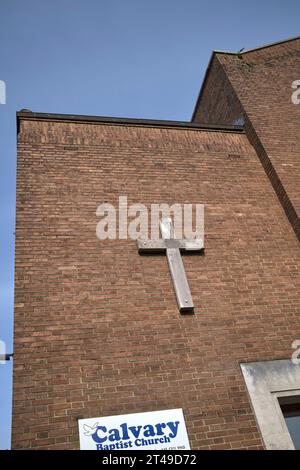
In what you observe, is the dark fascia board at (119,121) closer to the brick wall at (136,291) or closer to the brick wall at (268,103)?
the brick wall at (136,291)

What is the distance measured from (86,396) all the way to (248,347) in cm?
210

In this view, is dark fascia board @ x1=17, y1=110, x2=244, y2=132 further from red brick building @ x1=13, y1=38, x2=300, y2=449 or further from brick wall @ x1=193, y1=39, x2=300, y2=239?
brick wall @ x1=193, y1=39, x2=300, y2=239

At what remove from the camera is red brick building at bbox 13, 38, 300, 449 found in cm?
413

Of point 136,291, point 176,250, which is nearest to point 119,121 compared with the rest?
point 176,250

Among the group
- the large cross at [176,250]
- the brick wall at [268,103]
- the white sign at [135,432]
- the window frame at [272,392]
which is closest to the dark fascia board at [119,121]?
the brick wall at [268,103]

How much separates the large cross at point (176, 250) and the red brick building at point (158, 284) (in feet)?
0.38

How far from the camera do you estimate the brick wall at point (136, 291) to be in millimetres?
4105

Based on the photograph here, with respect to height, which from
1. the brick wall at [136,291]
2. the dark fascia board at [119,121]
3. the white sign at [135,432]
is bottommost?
the white sign at [135,432]

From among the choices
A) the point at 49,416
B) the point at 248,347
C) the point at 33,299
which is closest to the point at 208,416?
the point at 248,347

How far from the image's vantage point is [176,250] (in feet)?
18.1

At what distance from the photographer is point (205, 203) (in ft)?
20.7

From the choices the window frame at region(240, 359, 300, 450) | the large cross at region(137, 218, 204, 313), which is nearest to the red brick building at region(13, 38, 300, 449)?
the window frame at region(240, 359, 300, 450)

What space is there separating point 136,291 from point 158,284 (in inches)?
13.6

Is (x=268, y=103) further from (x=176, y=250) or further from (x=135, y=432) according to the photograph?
(x=135, y=432)
